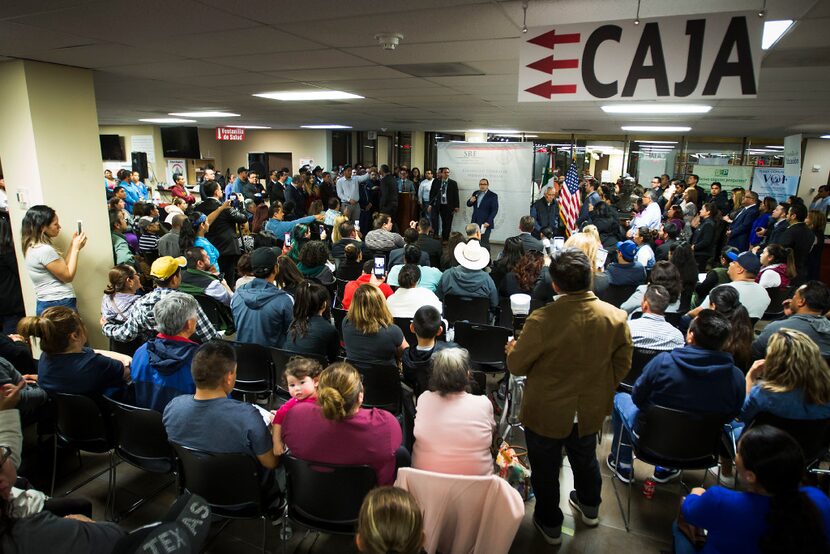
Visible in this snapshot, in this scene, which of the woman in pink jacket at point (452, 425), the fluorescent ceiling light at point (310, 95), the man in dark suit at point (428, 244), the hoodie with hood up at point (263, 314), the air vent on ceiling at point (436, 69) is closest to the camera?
the woman in pink jacket at point (452, 425)

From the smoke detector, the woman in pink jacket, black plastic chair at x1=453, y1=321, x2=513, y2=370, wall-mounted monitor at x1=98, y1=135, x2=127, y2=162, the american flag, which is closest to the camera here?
the woman in pink jacket

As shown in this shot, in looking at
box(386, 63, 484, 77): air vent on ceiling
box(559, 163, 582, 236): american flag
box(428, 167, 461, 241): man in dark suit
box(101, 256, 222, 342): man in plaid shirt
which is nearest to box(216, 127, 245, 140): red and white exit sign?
box(428, 167, 461, 241): man in dark suit

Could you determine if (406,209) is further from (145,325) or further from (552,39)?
(552,39)

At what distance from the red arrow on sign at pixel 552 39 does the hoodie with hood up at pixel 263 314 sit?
239 centimetres

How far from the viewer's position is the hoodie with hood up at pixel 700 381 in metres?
2.50

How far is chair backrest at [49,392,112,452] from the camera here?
2.56 metres

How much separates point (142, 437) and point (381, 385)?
134 centimetres

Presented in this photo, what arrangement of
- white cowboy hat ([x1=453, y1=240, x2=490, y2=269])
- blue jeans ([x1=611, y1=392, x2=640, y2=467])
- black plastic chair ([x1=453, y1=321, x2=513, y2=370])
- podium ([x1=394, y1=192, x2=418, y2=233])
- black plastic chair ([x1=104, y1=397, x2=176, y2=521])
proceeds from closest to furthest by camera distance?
black plastic chair ([x1=104, y1=397, x2=176, y2=521]), blue jeans ([x1=611, y1=392, x2=640, y2=467]), black plastic chair ([x1=453, y1=321, x2=513, y2=370]), white cowboy hat ([x1=453, y1=240, x2=490, y2=269]), podium ([x1=394, y1=192, x2=418, y2=233])

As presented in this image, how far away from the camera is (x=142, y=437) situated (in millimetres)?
2479

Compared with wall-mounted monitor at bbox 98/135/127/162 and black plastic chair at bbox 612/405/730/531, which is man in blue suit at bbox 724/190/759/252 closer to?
black plastic chair at bbox 612/405/730/531

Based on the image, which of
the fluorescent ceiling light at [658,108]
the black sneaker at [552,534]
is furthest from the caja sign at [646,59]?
the fluorescent ceiling light at [658,108]

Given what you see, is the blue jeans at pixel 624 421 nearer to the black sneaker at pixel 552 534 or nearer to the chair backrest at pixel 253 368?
the black sneaker at pixel 552 534

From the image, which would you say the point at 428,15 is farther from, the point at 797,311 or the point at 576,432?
the point at 797,311

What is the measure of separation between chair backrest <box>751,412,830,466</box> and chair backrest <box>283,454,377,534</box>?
6.80ft
